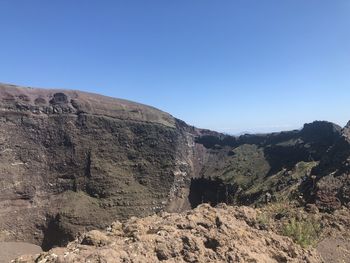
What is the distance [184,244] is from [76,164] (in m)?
62.3

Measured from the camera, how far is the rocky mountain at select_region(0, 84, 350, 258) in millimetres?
58594

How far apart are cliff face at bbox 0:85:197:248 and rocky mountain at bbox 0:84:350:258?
14 cm

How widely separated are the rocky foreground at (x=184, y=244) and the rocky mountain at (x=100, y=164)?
140ft

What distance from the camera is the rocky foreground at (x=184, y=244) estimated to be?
631 centimetres

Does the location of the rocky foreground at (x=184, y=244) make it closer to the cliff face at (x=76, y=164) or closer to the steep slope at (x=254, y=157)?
the steep slope at (x=254, y=157)

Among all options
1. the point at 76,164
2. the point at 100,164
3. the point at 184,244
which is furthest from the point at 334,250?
the point at 76,164

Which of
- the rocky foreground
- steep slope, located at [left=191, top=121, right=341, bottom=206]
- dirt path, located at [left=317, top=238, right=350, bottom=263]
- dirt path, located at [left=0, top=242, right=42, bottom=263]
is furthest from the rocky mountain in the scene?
the rocky foreground

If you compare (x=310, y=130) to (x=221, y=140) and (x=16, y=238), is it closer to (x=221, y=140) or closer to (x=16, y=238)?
(x=221, y=140)

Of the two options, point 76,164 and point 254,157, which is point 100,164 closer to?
point 76,164

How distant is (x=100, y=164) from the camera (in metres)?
67.9

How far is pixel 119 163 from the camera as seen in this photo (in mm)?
70250

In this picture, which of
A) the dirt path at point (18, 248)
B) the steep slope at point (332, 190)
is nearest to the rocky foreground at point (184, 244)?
the steep slope at point (332, 190)

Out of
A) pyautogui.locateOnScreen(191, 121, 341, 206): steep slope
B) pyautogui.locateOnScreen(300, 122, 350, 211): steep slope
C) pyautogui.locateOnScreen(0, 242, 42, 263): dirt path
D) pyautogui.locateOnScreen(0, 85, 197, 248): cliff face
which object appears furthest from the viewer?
pyautogui.locateOnScreen(191, 121, 341, 206): steep slope

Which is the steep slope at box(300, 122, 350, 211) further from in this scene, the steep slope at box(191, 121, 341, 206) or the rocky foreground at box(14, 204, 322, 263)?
the steep slope at box(191, 121, 341, 206)
